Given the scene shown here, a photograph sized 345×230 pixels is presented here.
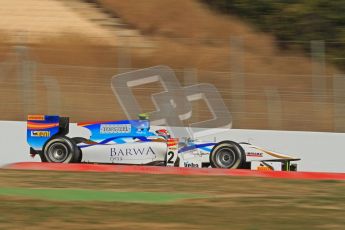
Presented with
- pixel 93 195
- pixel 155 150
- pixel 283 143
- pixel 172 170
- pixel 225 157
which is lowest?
pixel 93 195

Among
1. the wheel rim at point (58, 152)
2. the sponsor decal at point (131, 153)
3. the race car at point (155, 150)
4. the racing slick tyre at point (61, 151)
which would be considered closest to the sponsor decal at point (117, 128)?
the race car at point (155, 150)

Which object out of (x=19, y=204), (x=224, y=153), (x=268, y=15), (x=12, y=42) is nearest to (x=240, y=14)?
(x=268, y=15)

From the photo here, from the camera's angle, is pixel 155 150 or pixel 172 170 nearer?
pixel 172 170

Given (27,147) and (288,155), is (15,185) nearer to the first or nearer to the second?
Answer: (27,147)

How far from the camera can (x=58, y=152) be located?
12.8 m

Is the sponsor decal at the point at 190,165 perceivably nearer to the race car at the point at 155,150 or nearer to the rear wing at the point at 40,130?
the race car at the point at 155,150

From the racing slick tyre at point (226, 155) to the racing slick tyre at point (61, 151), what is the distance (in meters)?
2.27

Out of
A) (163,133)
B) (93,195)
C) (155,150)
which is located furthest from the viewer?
(163,133)

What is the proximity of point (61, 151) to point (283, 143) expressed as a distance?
12.3 feet

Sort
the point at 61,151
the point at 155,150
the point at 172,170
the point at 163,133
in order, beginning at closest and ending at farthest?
the point at 172,170
the point at 155,150
the point at 163,133
the point at 61,151

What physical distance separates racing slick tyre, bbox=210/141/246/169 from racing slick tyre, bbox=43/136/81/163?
89.3 inches

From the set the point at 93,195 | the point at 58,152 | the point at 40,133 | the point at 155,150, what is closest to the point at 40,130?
the point at 40,133

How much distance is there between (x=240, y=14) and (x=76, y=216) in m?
14.6

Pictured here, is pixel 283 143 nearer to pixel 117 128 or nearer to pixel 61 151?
pixel 117 128
